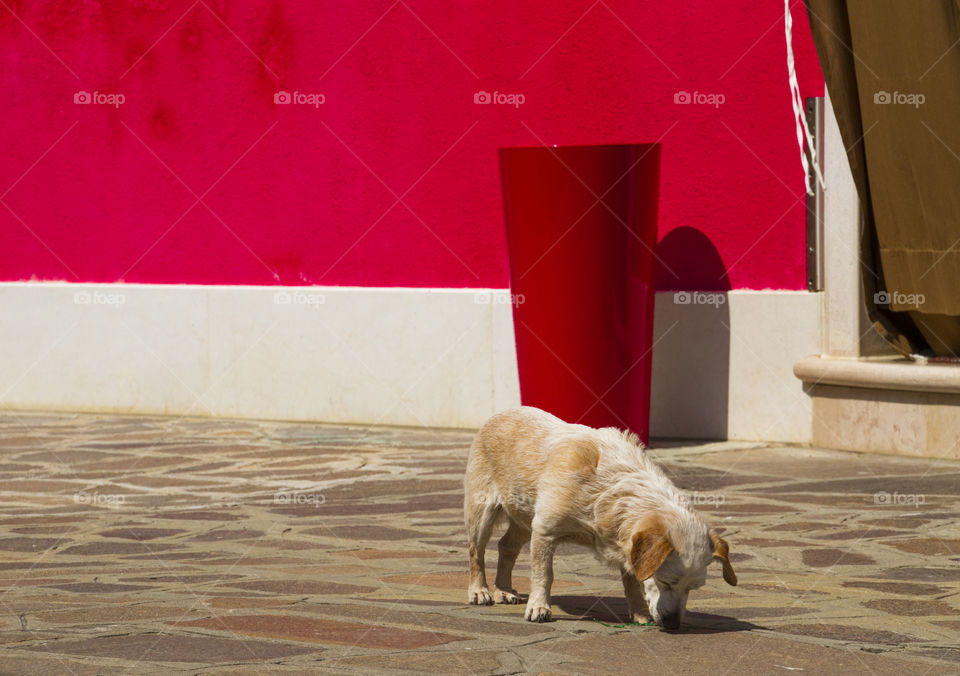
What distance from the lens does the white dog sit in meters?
4.20

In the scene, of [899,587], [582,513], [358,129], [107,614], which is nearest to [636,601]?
[582,513]

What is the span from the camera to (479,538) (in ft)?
15.8

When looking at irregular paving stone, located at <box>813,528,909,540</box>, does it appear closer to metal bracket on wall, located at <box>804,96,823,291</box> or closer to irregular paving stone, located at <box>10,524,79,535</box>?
metal bracket on wall, located at <box>804,96,823,291</box>

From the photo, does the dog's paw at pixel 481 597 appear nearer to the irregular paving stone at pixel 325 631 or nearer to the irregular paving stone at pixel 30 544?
the irregular paving stone at pixel 325 631

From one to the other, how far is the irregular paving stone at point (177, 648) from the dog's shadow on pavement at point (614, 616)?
970 mm

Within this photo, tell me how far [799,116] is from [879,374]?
1.57m

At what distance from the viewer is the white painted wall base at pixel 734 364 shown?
340 inches

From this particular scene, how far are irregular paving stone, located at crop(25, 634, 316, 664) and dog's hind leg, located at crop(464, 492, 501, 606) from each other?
0.82 meters

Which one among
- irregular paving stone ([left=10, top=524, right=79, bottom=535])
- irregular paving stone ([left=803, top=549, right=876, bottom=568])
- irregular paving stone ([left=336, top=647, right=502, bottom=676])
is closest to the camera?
irregular paving stone ([left=336, top=647, right=502, bottom=676])

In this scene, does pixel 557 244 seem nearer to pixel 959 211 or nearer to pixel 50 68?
pixel 959 211

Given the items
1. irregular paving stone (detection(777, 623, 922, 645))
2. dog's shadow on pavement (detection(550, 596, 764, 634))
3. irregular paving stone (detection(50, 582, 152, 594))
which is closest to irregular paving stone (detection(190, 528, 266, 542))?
irregular paving stone (detection(50, 582, 152, 594))

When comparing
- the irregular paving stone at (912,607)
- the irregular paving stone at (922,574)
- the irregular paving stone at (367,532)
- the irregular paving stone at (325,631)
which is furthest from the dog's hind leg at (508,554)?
the irregular paving stone at (922,574)

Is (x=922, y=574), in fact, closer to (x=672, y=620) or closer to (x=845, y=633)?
(x=845, y=633)

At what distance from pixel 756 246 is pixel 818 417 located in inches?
42.4
